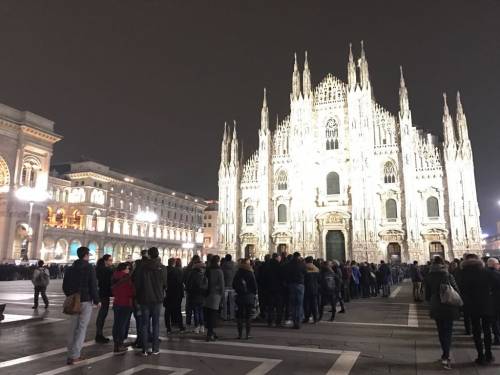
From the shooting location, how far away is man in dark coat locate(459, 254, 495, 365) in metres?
6.93

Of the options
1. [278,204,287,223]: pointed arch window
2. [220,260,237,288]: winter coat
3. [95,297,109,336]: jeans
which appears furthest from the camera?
[278,204,287,223]: pointed arch window

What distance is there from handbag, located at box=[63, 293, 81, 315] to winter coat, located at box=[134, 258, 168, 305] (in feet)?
3.41

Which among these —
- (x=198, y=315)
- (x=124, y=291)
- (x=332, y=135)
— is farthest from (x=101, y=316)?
(x=332, y=135)

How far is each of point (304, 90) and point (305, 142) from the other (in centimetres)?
653

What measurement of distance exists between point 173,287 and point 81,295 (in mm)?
3351

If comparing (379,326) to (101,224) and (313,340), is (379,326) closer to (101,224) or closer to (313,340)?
(313,340)

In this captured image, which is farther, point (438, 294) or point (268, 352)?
point (268, 352)

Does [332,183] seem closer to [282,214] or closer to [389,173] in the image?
[389,173]

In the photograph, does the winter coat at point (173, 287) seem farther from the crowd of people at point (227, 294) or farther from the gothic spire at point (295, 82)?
the gothic spire at point (295, 82)

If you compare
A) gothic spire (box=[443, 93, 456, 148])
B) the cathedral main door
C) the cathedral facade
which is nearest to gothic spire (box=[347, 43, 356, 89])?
the cathedral facade

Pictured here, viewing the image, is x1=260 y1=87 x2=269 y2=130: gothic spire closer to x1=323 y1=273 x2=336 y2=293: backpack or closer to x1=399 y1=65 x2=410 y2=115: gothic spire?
x1=399 y1=65 x2=410 y2=115: gothic spire

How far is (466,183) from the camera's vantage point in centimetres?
3853

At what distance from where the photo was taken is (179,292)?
10.0 m

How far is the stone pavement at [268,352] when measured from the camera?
6410 mm
